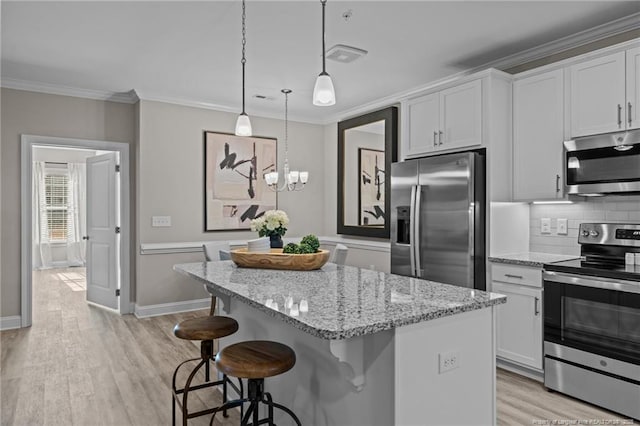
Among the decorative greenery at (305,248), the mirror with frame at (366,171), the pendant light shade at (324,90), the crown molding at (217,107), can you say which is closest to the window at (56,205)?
the crown molding at (217,107)

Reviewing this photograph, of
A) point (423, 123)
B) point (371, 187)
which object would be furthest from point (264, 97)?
point (423, 123)

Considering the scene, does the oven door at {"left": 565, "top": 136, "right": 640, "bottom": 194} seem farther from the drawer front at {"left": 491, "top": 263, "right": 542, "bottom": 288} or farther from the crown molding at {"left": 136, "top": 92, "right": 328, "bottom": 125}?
the crown molding at {"left": 136, "top": 92, "right": 328, "bottom": 125}

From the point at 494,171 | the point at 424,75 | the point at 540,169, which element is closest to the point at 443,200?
the point at 494,171

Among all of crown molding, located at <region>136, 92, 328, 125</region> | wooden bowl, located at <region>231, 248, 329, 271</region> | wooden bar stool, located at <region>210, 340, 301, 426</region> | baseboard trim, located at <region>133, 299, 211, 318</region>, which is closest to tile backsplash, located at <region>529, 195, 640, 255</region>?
wooden bowl, located at <region>231, 248, 329, 271</region>

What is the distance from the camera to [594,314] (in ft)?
9.09

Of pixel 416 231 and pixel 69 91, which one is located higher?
pixel 69 91

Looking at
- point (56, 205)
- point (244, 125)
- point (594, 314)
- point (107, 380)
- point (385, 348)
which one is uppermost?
point (244, 125)

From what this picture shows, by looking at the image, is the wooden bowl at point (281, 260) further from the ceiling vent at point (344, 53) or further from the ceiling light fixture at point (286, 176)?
the ceiling light fixture at point (286, 176)

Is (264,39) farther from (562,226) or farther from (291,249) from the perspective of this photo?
(562,226)

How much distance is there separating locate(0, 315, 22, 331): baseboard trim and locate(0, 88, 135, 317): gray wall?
Answer: 4cm

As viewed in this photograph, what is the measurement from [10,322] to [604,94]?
5.83 metres

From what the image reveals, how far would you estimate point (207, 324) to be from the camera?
95.2 inches

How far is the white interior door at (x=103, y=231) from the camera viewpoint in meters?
5.27

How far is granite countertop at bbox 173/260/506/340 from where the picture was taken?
1.48 metres
